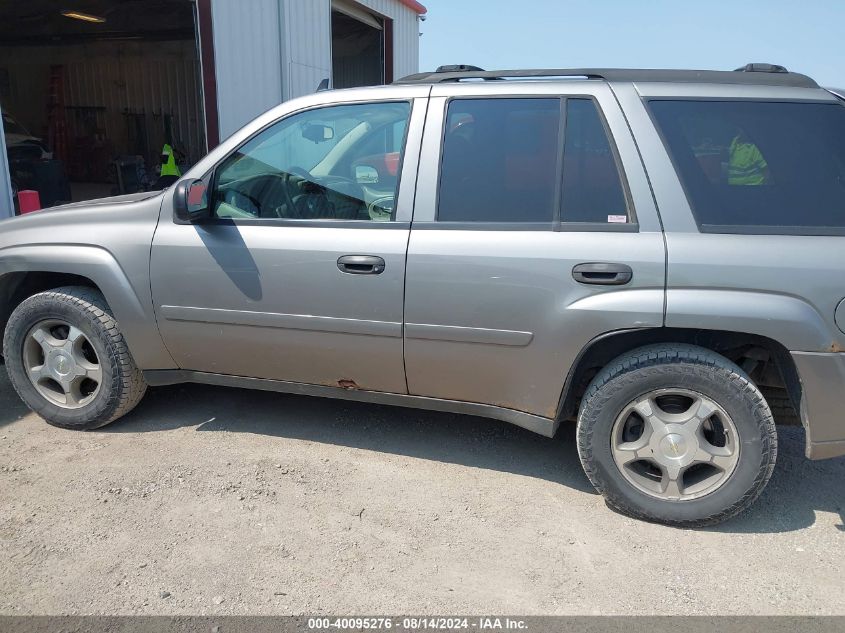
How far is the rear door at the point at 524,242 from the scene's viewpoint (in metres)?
2.94

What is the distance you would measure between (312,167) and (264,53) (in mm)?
7199

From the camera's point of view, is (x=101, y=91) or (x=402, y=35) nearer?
(x=402, y=35)

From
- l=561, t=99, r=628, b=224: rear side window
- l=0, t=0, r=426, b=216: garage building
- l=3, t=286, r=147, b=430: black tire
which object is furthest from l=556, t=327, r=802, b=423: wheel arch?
l=0, t=0, r=426, b=216: garage building

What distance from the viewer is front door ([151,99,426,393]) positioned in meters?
3.26

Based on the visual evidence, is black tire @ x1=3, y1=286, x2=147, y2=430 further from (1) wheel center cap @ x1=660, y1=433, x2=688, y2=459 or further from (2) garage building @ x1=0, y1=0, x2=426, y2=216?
(2) garage building @ x1=0, y1=0, x2=426, y2=216

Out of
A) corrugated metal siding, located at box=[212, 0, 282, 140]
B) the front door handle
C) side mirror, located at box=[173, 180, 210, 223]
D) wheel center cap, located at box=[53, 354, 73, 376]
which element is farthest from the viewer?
corrugated metal siding, located at box=[212, 0, 282, 140]

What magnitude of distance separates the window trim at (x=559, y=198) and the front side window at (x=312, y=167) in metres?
0.33

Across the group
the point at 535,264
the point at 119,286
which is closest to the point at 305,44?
the point at 119,286

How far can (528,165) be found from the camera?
10.3 feet

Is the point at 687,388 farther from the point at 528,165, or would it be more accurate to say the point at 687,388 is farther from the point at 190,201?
the point at 190,201

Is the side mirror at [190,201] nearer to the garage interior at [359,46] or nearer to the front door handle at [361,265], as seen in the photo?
the front door handle at [361,265]

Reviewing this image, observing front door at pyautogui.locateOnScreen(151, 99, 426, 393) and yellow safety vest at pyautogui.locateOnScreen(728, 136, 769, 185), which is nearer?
yellow safety vest at pyautogui.locateOnScreen(728, 136, 769, 185)

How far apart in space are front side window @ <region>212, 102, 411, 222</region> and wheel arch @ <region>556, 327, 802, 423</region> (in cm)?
127

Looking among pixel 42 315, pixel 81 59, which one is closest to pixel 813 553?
pixel 42 315
